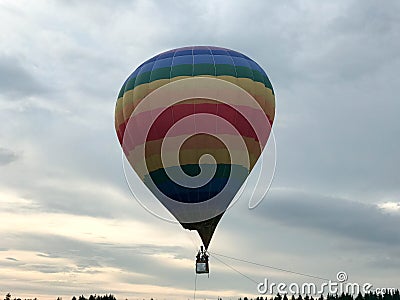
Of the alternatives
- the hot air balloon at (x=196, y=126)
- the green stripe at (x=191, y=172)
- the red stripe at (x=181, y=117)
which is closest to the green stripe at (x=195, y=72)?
the hot air balloon at (x=196, y=126)

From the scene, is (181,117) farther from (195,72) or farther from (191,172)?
(191,172)

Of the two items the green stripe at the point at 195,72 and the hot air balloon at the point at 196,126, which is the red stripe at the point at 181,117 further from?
the green stripe at the point at 195,72

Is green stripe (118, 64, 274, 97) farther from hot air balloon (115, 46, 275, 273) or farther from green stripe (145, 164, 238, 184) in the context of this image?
green stripe (145, 164, 238, 184)

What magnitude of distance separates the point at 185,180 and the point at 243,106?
3.78 m

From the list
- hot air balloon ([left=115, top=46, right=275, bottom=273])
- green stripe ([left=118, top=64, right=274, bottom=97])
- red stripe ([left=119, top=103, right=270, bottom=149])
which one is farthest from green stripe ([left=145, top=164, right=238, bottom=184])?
green stripe ([left=118, top=64, right=274, bottom=97])

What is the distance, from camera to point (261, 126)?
80.9 ft

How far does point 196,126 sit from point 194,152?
1033 millimetres

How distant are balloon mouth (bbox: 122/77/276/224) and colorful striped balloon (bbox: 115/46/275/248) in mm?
39

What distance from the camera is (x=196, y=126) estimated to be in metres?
23.0

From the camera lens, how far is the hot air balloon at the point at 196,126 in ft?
75.7

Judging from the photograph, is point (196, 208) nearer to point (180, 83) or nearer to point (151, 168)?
point (151, 168)

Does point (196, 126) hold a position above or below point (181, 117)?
below

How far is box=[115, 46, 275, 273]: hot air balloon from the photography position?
2306 cm

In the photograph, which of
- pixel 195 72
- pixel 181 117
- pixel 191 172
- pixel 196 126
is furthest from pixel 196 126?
pixel 195 72
